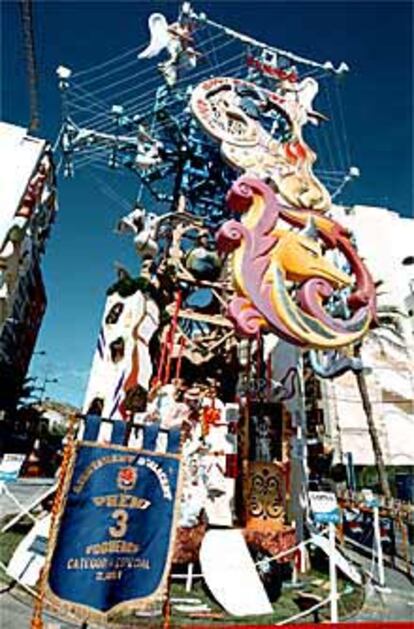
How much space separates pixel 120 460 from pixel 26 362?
45688 millimetres

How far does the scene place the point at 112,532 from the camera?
4.73 meters

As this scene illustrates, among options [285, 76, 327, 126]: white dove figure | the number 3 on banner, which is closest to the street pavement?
the number 3 on banner

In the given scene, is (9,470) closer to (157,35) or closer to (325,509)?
(325,509)

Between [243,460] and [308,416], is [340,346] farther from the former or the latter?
[308,416]

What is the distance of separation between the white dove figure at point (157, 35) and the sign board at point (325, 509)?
16940mm

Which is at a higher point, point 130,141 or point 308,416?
point 130,141

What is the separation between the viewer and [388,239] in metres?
36.1

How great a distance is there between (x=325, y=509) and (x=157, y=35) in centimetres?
1818

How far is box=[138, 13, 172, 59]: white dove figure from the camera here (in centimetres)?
1823

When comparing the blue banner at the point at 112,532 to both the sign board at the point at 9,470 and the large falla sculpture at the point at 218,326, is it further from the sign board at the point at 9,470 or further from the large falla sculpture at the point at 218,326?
the sign board at the point at 9,470

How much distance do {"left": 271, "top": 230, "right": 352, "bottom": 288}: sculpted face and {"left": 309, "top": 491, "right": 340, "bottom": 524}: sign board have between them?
13.4 ft

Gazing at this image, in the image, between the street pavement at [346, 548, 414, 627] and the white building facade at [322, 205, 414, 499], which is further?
the white building facade at [322, 205, 414, 499]

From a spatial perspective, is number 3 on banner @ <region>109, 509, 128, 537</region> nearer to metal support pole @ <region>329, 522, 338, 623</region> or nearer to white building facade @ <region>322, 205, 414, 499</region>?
metal support pole @ <region>329, 522, 338, 623</region>

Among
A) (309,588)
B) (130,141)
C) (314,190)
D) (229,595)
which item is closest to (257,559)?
(309,588)
